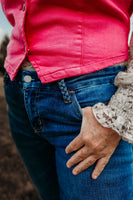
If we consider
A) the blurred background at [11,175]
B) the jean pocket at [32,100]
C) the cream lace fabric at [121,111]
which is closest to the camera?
the cream lace fabric at [121,111]

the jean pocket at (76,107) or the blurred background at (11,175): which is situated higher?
the jean pocket at (76,107)

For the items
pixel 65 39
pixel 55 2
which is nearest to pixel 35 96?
pixel 65 39

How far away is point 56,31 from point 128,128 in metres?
0.41

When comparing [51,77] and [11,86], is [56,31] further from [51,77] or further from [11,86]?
[11,86]

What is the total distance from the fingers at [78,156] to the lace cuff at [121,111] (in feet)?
0.39

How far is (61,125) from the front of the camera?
54 cm

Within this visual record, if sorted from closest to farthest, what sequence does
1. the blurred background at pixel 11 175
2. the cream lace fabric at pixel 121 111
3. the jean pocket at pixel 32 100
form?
the cream lace fabric at pixel 121 111 → the jean pocket at pixel 32 100 → the blurred background at pixel 11 175

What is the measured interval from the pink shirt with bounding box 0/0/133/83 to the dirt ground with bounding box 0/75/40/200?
1.51 meters

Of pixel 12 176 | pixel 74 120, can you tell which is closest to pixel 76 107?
pixel 74 120

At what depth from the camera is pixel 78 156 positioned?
1.65 ft

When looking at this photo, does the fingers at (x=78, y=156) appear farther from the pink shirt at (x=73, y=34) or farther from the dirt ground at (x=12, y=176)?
the dirt ground at (x=12, y=176)

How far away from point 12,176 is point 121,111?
66.4 inches

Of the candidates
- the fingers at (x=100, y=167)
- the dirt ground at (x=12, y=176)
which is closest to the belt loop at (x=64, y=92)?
the fingers at (x=100, y=167)

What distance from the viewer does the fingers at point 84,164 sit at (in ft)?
1.62
